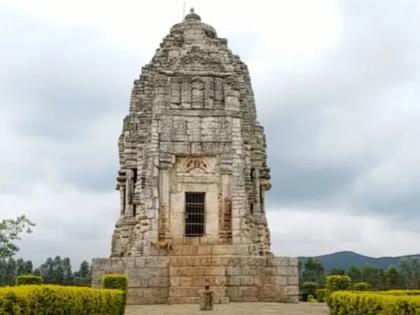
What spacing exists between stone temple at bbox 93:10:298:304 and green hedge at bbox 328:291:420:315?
662 centimetres

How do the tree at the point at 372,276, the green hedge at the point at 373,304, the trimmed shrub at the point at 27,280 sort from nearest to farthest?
the green hedge at the point at 373,304 → the trimmed shrub at the point at 27,280 → the tree at the point at 372,276

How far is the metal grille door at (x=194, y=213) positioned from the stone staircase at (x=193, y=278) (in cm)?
226

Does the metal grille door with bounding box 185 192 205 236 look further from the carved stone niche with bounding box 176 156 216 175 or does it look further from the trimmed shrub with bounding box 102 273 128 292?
the trimmed shrub with bounding box 102 273 128 292

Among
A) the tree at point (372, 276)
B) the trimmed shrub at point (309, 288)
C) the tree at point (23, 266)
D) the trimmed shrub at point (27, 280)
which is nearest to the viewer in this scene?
the trimmed shrub at point (27, 280)

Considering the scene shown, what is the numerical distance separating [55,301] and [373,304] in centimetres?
607

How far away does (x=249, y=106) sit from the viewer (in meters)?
27.3

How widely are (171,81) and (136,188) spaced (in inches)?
191

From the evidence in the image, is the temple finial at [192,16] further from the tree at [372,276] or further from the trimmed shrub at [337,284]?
the tree at [372,276]

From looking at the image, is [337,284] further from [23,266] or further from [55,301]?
[23,266]

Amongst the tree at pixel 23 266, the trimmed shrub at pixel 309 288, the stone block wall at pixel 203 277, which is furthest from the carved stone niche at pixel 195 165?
the tree at pixel 23 266

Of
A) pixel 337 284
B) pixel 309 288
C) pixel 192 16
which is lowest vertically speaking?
pixel 309 288

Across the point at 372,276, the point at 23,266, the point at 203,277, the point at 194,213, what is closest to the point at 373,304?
the point at 203,277

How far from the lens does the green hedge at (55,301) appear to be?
26.7 ft

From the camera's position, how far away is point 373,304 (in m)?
11.1
